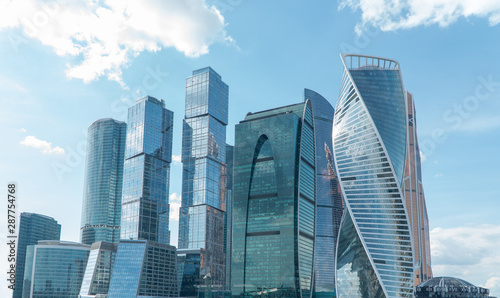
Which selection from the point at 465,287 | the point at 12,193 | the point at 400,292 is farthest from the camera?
the point at 400,292

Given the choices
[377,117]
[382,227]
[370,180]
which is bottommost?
[382,227]

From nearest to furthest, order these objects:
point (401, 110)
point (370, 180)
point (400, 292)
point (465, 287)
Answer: point (465, 287), point (400, 292), point (370, 180), point (401, 110)

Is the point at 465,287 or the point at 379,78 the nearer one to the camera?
the point at 465,287

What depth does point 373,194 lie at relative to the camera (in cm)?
17450

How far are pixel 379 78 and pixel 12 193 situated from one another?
6235 inches

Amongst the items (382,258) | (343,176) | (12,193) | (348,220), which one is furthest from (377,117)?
(12,193)

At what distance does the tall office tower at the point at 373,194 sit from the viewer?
168 m

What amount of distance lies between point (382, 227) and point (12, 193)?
134 meters

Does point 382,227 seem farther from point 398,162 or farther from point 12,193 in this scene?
point 12,193

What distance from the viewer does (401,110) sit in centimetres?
18800

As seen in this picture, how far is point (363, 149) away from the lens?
588ft

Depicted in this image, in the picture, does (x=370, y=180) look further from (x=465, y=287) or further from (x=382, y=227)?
(x=465, y=287)

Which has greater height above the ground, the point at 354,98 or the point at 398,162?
the point at 354,98

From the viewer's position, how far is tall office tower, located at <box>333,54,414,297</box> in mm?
168500
